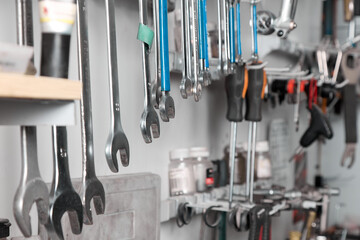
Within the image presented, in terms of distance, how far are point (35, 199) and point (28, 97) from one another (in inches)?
6.3

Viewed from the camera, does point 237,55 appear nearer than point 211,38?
Yes

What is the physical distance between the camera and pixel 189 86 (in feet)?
3.46

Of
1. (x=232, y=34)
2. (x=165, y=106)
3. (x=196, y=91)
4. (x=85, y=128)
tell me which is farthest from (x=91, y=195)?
(x=232, y=34)

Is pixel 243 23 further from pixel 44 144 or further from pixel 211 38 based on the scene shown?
pixel 44 144

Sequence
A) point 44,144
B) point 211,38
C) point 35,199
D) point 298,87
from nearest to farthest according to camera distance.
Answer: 1. point 35,199
2. point 44,144
3. point 211,38
4. point 298,87

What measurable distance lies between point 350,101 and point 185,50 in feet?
4.02

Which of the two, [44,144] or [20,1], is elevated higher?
[20,1]

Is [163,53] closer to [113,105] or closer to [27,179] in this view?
[113,105]

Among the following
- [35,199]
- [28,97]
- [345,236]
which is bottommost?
[345,236]

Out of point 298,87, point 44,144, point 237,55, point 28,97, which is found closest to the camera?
point 28,97

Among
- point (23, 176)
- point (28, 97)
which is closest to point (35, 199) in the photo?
point (23, 176)

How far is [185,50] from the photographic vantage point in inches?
42.1

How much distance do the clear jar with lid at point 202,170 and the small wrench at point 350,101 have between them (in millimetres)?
806

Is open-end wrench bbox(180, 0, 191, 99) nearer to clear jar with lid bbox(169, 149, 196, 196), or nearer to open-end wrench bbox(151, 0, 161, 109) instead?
open-end wrench bbox(151, 0, 161, 109)
